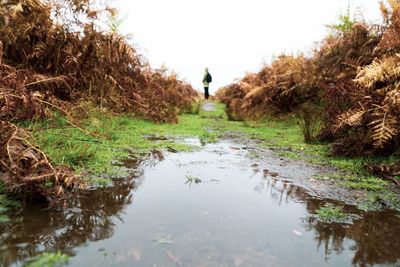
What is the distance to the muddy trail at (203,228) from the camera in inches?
76.9

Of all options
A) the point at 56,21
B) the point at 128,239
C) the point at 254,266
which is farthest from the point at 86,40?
the point at 254,266

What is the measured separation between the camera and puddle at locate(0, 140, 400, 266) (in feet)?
6.39

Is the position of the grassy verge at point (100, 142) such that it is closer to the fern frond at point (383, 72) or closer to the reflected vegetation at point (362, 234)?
the reflected vegetation at point (362, 234)

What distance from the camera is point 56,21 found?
6.76 m

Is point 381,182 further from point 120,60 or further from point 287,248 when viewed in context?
point 120,60

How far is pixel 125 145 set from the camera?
208 inches

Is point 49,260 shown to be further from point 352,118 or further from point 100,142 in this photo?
point 352,118

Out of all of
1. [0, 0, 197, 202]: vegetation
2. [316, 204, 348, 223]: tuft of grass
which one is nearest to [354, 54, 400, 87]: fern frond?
[316, 204, 348, 223]: tuft of grass

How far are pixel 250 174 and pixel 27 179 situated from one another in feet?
7.78

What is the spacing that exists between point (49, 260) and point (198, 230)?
3.03 feet

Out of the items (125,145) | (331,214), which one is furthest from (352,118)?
(125,145)

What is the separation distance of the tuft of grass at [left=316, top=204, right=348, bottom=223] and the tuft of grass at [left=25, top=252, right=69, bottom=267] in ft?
5.88

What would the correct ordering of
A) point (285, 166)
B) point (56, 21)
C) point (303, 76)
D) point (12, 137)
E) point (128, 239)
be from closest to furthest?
point (128, 239), point (12, 137), point (285, 166), point (56, 21), point (303, 76)

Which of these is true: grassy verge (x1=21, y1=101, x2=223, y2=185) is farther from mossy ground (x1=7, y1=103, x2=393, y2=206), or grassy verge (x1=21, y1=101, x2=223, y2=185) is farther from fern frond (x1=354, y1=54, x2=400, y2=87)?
fern frond (x1=354, y1=54, x2=400, y2=87)
